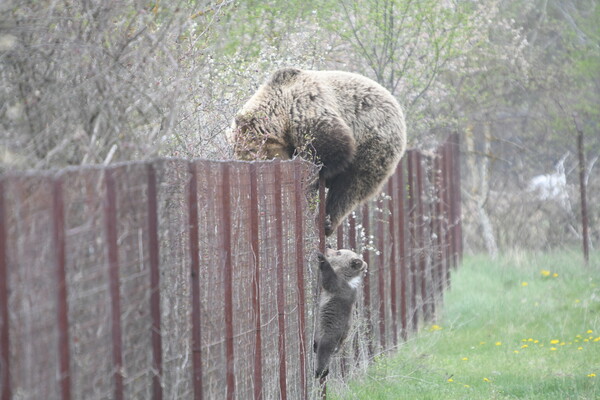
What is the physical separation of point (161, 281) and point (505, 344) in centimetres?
678

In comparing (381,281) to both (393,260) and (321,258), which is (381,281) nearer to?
(393,260)

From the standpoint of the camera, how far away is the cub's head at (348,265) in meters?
7.49

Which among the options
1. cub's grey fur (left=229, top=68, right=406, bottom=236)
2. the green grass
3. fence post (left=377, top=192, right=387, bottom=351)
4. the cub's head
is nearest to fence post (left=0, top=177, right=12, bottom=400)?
cub's grey fur (left=229, top=68, right=406, bottom=236)

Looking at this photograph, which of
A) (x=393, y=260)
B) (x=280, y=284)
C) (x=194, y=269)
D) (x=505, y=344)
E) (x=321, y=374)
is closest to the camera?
(x=194, y=269)

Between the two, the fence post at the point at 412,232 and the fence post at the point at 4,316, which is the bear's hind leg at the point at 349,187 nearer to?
the fence post at the point at 412,232

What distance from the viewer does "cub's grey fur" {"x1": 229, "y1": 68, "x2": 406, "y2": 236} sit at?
7.12 m

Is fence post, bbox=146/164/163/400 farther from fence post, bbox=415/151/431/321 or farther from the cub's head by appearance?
fence post, bbox=415/151/431/321

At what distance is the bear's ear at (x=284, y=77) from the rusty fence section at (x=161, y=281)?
975mm

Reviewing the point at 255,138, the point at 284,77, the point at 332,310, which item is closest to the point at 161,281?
the point at 255,138

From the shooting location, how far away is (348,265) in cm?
752

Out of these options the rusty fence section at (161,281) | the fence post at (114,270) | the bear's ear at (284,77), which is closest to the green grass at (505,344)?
the rusty fence section at (161,281)

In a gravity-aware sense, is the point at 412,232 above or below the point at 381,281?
above

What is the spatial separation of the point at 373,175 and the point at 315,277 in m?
1.19

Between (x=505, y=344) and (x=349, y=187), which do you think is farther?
(x=505, y=344)
